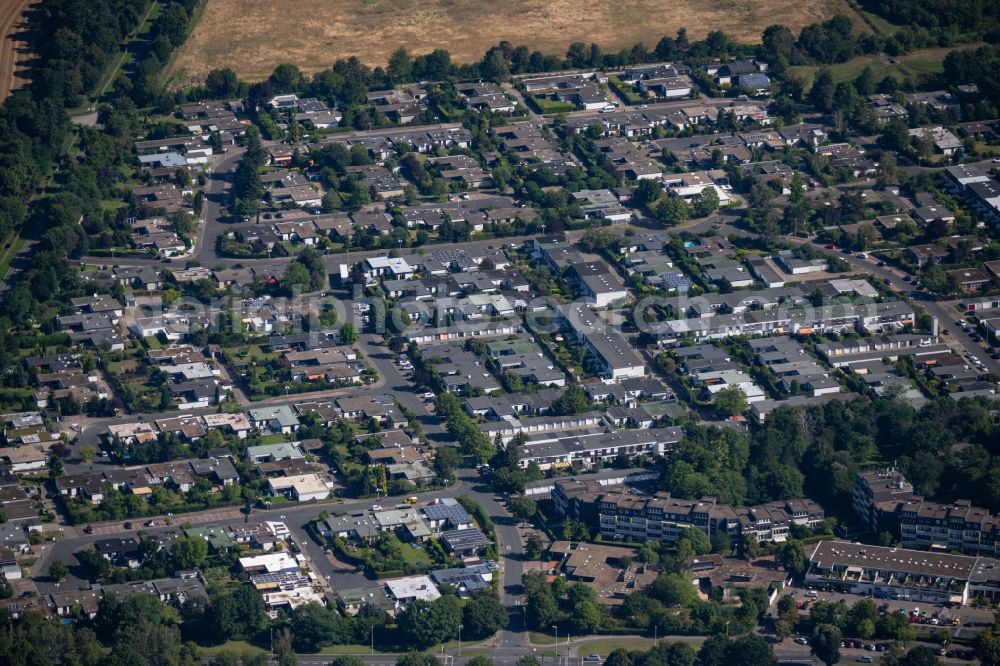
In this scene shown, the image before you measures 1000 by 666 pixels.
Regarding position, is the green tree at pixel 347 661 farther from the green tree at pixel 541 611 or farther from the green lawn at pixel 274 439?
the green lawn at pixel 274 439

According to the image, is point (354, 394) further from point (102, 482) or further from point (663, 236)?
point (663, 236)

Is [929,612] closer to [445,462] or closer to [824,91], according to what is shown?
[445,462]

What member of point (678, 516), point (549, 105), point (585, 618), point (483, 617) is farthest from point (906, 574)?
point (549, 105)

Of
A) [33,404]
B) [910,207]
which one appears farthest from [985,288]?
[33,404]

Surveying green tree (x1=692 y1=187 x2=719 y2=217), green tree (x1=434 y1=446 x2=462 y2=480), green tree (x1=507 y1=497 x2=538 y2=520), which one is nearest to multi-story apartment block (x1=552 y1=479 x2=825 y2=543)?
green tree (x1=507 y1=497 x2=538 y2=520)

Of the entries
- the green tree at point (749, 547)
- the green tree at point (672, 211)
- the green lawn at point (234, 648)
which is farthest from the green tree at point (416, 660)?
the green tree at point (672, 211)

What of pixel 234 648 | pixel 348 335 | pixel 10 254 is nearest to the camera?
pixel 234 648
